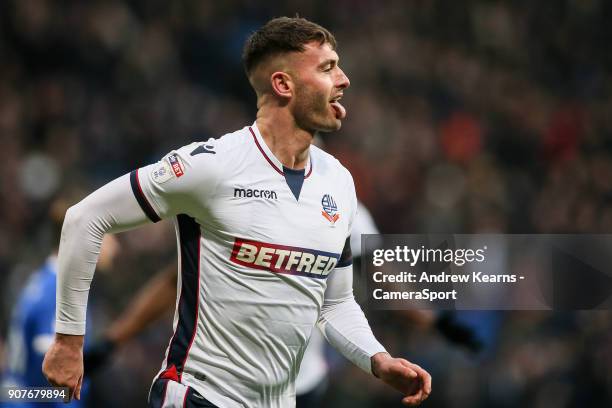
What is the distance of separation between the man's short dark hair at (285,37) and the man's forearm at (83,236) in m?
0.66

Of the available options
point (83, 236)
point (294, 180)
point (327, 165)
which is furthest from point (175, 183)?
point (327, 165)

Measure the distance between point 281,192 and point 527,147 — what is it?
21.8ft

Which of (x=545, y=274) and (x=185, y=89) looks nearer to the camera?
(x=545, y=274)

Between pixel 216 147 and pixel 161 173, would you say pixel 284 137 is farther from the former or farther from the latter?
pixel 161 173

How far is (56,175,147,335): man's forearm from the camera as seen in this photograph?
9.68 feet

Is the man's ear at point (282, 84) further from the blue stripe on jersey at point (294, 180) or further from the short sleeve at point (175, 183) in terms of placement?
the short sleeve at point (175, 183)

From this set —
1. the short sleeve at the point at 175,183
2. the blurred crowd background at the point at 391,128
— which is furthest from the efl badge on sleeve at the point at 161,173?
the blurred crowd background at the point at 391,128

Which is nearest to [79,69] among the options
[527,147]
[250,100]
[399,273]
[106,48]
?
[106,48]

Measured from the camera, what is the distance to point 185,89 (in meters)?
9.62

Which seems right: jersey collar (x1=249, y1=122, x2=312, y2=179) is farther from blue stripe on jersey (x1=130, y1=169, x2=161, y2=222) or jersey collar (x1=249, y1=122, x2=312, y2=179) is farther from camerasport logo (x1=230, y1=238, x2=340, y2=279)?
blue stripe on jersey (x1=130, y1=169, x2=161, y2=222)

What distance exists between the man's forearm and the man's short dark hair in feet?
2.17

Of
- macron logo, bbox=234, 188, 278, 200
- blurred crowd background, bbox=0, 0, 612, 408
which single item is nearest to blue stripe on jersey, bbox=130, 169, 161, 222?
macron logo, bbox=234, 188, 278, 200

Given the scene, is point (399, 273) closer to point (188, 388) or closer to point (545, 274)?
point (545, 274)

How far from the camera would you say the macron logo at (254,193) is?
3.04 metres
